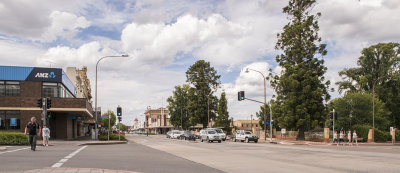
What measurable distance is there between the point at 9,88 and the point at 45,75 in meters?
3.65

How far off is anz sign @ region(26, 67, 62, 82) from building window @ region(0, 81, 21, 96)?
1.35 metres

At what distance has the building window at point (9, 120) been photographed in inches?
1517

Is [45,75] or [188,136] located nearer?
[45,75]

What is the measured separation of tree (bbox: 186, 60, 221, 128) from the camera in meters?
76.2

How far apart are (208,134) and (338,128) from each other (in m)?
23.8

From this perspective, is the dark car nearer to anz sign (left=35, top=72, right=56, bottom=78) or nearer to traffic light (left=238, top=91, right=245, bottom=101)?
traffic light (left=238, top=91, right=245, bottom=101)

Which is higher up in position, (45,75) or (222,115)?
(45,75)

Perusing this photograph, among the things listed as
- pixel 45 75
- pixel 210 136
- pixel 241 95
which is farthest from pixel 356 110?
pixel 45 75

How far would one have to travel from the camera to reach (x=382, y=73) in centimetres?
6222

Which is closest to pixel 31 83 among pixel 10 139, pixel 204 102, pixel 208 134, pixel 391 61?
pixel 10 139

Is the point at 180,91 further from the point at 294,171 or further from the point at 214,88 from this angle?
the point at 294,171

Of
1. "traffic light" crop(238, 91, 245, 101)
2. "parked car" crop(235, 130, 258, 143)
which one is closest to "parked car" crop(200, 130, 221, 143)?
"parked car" crop(235, 130, 258, 143)

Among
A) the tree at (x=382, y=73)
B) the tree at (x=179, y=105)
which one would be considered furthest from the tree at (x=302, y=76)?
the tree at (x=179, y=105)

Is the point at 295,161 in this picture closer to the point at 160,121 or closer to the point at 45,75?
the point at 45,75
